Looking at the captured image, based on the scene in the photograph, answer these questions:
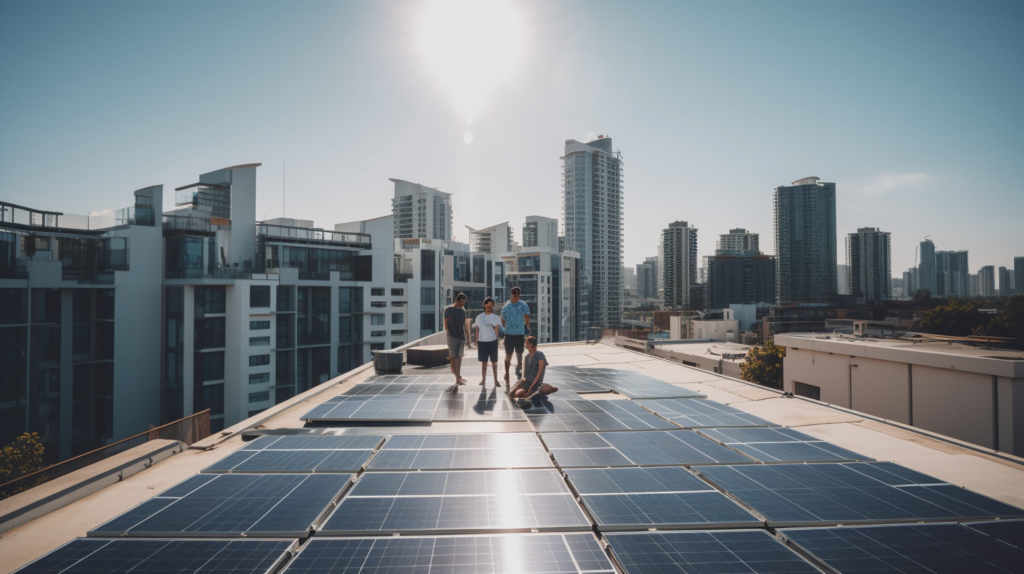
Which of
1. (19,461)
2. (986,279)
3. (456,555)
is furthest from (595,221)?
(986,279)

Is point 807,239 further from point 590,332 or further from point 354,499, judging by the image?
point 354,499

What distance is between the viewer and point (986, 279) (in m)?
176

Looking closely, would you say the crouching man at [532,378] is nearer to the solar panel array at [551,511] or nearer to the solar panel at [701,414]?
the solar panel at [701,414]

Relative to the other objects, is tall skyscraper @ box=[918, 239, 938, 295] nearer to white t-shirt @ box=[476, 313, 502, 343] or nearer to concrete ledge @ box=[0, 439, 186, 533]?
white t-shirt @ box=[476, 313, 502, 343]

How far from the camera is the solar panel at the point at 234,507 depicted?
12.3ft

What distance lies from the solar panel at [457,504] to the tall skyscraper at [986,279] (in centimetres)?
23540

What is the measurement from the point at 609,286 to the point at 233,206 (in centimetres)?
9594

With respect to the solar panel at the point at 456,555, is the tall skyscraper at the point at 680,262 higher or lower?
higher

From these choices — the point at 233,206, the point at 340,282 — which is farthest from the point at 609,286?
the point at 233,206

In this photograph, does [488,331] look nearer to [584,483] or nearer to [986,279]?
[584,483]

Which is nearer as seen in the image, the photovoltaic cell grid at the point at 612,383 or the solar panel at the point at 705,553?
the solar panel at the point at 705,553

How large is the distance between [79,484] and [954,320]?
58.3 meters

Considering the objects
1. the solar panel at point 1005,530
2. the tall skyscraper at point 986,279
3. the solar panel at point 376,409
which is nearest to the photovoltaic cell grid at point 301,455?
the solar panel at point 376,409

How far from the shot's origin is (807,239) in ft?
433
